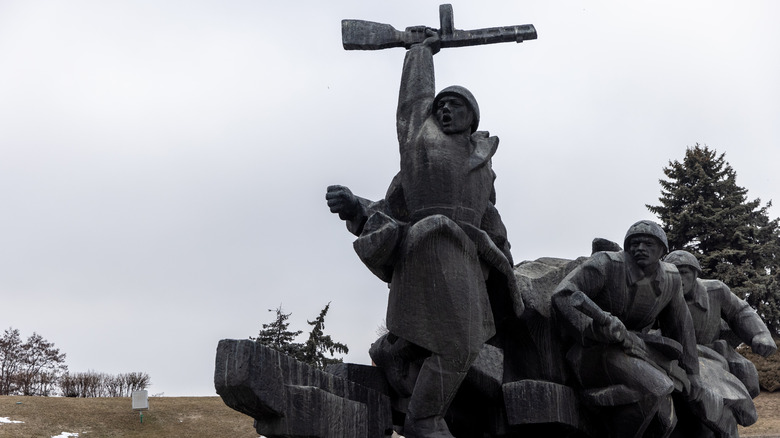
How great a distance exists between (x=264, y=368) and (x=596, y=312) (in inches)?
105

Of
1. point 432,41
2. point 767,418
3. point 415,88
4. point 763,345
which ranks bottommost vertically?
point 763,345

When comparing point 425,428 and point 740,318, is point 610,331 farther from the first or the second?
point 740,318

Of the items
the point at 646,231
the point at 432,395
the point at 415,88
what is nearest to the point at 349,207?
the point at 415,88

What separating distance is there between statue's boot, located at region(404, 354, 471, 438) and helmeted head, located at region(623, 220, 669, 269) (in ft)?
6.04

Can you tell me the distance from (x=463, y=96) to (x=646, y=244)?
185 cm

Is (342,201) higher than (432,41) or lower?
lower

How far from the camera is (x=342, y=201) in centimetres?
611

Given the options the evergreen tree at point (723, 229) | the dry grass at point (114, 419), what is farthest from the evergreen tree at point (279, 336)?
the evergreen tree at point (723, 229)

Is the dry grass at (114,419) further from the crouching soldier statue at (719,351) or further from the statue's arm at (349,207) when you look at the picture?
the statue's arm at (349,207)

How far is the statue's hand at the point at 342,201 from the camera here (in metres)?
6.11

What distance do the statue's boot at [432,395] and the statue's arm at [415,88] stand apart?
1759 millimetres

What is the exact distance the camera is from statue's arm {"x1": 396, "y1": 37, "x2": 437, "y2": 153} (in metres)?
6.41

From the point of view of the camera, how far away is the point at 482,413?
261 inches

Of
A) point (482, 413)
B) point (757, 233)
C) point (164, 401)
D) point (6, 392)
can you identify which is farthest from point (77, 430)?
point (757, 233)
